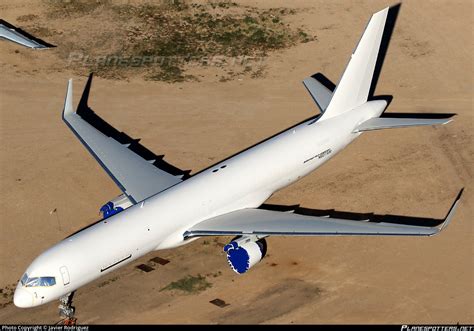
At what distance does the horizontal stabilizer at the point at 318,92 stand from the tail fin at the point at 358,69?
3387 millimetres

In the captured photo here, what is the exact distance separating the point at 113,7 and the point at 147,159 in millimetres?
27623

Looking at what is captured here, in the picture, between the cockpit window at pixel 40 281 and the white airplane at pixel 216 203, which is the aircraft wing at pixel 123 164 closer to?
the white airplane at pixel 216 203

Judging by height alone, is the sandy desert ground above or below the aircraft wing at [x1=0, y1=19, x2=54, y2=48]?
below

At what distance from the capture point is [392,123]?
70.9 m

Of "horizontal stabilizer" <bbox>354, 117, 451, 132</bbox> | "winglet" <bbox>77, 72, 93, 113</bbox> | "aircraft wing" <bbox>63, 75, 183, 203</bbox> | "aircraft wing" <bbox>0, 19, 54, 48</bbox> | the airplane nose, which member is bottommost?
the airplane nose

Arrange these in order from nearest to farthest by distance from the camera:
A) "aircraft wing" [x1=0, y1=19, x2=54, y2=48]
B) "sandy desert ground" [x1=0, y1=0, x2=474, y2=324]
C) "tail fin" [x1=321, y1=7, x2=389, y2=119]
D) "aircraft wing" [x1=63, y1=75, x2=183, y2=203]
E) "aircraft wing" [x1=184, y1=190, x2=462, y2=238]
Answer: "sandy desert ground" [x1=0, y1=0, x2=474, y2=324] < "aircraft wing" [x1=184, y1=190, x2=462, y2=238] < "aircraft wing" [x1=63, y1=75, x2=183, y2=203] < "tail fin" [x1=321, y1=7, x2=389, y2=119] < "aircraft wing" [x1=0, y1=19, x2=54, y2=48]

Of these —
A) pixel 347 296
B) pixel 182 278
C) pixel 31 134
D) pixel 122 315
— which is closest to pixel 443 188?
pixel 347 296

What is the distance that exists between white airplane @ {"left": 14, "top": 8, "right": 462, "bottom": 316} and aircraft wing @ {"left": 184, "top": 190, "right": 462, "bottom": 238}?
0.07m

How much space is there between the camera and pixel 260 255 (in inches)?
2452

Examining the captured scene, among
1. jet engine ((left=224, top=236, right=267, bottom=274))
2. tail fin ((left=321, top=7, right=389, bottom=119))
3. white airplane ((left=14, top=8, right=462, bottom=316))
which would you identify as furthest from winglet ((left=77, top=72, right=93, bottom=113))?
jet engine ((left=224, top=236, right=267, bottom=274))

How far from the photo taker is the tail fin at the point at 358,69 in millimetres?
69750

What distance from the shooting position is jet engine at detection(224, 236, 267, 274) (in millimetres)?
61547

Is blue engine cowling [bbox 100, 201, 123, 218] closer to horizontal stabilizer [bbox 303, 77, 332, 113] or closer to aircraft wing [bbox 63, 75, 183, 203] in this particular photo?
aircraft wing [bbox 63, 75, 183, 203]

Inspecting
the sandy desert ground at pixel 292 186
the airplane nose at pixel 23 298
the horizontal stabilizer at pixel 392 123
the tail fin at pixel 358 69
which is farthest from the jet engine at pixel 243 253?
the horizontal stabilizer at pixel 392 123
